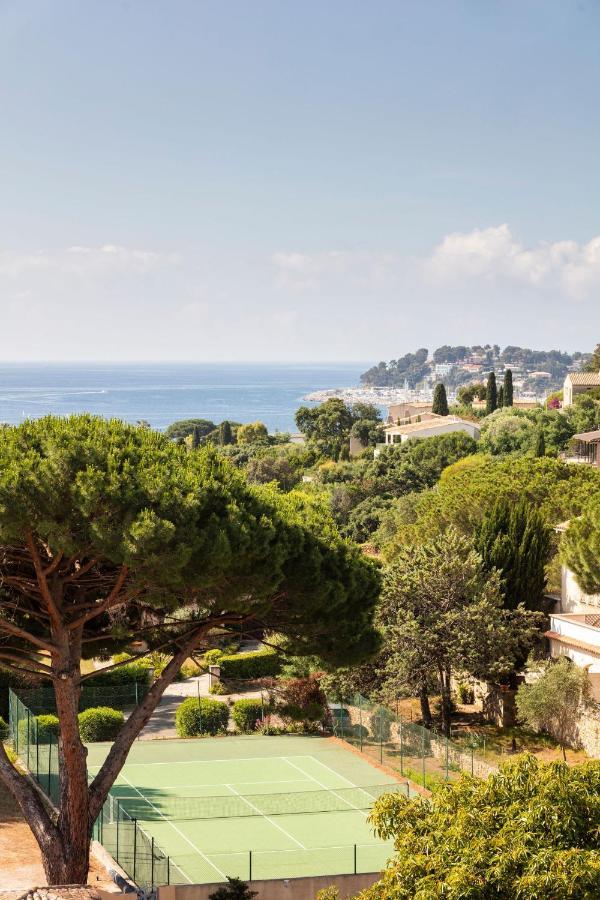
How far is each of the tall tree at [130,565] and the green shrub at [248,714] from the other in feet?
43.2

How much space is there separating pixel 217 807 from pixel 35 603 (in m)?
9.31

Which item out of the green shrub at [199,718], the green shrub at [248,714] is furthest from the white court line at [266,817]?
the green shrub at [248,714]

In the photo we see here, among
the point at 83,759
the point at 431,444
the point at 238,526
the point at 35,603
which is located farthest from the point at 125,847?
the point at 431,444

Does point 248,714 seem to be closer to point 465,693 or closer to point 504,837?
point 465,693

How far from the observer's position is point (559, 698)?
29.9 meters

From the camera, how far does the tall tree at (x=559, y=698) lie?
30.0m

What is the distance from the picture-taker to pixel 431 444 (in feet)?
279

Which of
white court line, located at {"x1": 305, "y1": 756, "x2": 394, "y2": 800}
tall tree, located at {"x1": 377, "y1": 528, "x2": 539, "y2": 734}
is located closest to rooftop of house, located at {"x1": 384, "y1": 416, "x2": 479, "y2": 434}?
tall tree, located at {"x1": 377, "y1": 528, "x2": 539, "y2": 734}

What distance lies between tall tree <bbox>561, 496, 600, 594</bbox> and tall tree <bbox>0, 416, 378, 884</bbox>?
44.4 ft

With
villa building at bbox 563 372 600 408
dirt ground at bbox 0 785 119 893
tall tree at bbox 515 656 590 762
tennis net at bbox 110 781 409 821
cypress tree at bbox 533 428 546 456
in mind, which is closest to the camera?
dirt ground at bbox 0 785 119 893

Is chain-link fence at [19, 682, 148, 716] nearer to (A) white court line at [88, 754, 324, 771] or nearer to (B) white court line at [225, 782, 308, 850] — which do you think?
(A) white court line at [88, 754, 324, 771]

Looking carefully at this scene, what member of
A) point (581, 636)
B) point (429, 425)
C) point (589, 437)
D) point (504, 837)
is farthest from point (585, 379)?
point (504, 837)

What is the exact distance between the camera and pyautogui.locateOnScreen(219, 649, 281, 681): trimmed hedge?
37.8m

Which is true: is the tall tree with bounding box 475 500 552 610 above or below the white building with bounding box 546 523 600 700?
above
